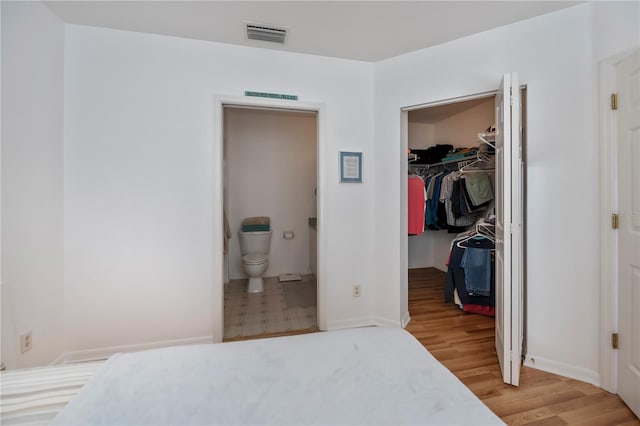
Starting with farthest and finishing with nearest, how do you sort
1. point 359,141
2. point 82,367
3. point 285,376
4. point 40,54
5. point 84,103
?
1. point 359,141
2. point 84,103
3. point 40,54
4. point 82,367
5. point 285,376

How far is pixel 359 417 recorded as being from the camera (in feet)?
2.26

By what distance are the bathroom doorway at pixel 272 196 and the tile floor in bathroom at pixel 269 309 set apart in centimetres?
4

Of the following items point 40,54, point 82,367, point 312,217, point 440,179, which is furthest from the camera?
Answer: point 312,217

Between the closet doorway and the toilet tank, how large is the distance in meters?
1.84

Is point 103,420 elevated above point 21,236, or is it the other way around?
point 21,236

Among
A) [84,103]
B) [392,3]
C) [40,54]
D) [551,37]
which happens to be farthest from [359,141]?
[40,54]

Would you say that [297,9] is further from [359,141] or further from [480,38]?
[480,38]

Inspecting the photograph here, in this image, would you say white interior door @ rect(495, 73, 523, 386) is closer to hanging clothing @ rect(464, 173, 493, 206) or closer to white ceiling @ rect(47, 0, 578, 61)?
white ceiling @ rect(47, 0, 578, 61)

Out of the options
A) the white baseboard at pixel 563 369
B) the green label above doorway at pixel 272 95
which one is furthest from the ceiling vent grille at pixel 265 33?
the white baseboard at pixel 563 369

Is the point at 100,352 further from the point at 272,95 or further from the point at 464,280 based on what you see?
the point at 464,280

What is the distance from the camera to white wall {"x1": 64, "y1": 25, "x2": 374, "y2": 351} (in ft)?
6.71

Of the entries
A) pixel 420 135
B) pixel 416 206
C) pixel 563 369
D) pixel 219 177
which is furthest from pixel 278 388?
pixel 420 135

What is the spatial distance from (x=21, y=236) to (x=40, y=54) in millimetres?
1129

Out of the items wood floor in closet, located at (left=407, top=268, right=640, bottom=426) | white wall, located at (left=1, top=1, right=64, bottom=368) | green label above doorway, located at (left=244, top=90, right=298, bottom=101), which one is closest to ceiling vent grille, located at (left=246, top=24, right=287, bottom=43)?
green label above doorway, located at (left=244, top=90, right=298, bottom=101)
